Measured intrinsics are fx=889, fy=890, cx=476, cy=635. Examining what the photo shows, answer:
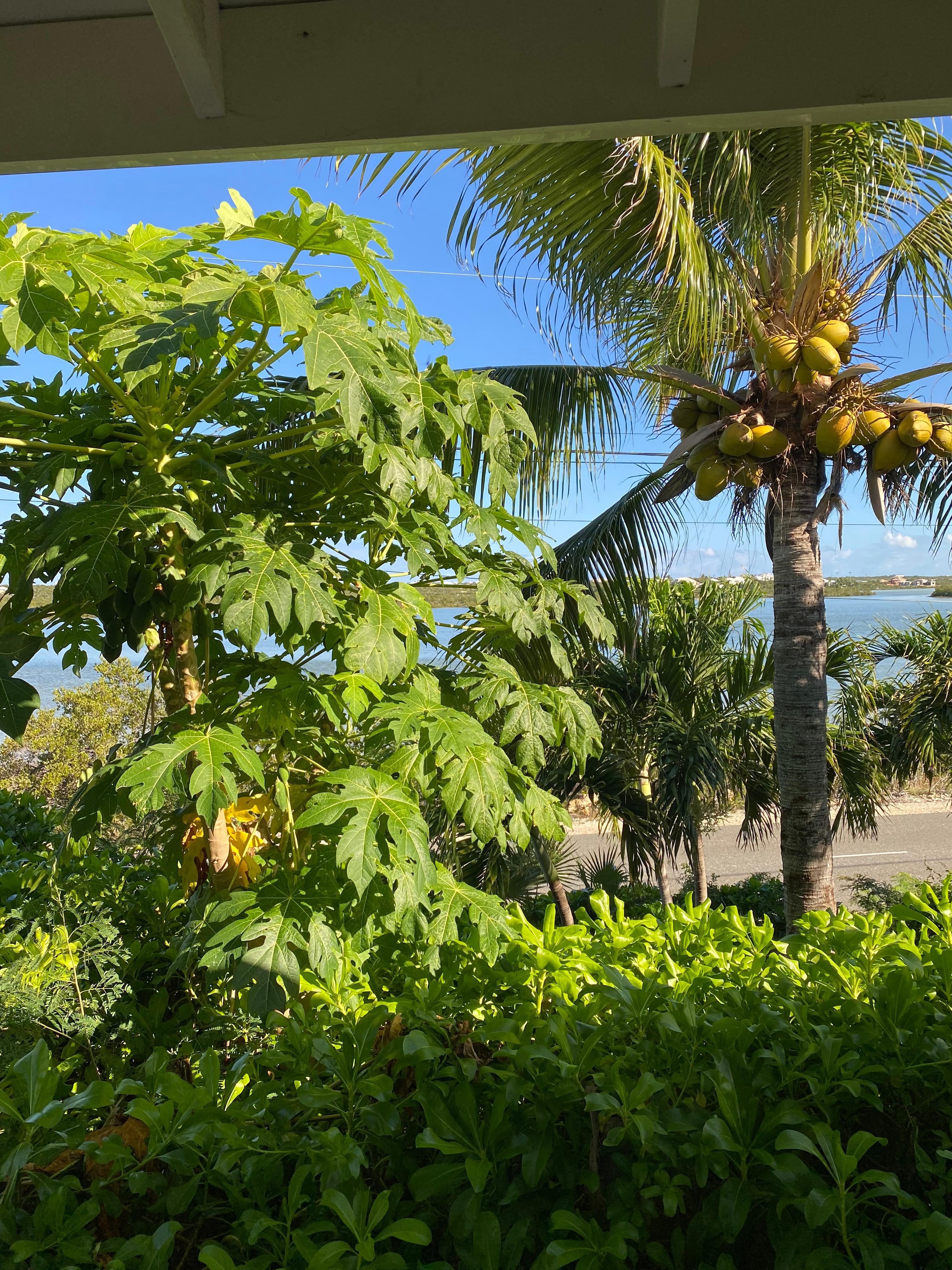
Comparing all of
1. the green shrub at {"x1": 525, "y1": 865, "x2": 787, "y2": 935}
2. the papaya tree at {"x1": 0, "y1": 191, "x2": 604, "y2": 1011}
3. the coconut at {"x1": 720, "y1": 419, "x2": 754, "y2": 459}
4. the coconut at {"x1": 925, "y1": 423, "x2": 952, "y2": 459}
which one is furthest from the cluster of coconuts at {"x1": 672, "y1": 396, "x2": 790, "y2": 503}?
the green shrub at {"x1": 525, "y1": 865, "x2": 787, "y2": 935}

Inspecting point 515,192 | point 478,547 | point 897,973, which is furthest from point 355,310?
point 515,192

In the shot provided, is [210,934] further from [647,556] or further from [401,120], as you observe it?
[647,556]

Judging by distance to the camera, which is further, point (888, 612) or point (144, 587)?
point (888, 612)

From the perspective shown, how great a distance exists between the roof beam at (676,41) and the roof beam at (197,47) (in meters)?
0.71

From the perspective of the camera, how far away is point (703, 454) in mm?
4340

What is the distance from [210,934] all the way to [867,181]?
470 cm

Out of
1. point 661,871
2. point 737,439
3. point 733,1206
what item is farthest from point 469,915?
point 661,871

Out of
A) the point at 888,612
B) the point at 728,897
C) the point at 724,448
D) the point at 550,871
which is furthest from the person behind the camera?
the point at 728,897

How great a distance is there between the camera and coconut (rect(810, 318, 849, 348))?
3957mm

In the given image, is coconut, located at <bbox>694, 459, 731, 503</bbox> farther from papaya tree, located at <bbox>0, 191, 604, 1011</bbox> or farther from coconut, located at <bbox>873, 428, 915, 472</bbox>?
papaya tree, located at <bbox>0, 191, 604, 1011</bbox>

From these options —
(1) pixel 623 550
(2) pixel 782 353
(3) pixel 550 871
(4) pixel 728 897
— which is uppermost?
(2) pixel 782 353

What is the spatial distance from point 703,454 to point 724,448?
19 cm

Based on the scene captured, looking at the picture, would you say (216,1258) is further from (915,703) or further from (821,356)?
(915,703)

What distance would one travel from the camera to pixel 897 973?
1.61 meters
